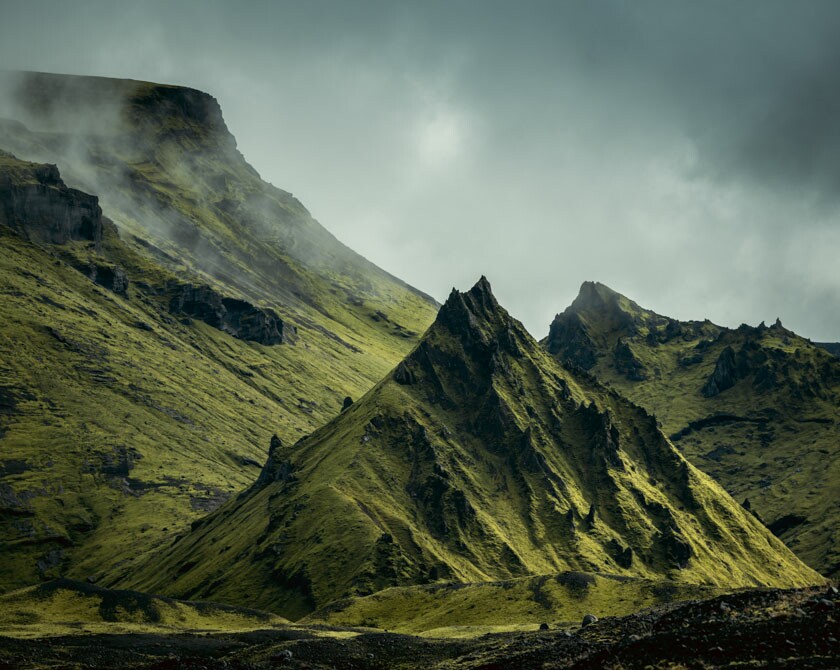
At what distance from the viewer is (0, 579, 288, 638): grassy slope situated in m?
150

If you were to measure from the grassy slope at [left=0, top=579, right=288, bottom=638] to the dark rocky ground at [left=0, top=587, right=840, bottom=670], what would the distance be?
1965 centimetres

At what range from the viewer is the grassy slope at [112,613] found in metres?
150

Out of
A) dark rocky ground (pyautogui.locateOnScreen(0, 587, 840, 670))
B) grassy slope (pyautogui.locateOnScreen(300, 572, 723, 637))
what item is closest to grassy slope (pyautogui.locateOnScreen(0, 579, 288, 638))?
grassy slope (pyautogui.locateOnScreen(300, 572, 723, 637))

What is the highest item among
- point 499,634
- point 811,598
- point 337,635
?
point 811,598

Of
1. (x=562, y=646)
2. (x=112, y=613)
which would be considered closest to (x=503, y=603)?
(x=112, y=613)

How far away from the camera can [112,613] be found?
522 feet

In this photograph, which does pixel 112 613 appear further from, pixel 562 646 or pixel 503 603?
pixel 562 646

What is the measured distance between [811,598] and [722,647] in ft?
38.8

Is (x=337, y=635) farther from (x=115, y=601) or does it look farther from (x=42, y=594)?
(x=42, y=594)

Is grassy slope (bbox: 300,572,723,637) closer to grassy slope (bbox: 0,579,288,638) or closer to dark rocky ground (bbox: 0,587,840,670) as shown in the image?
grassy slope (bbox: 0,579,288,638)

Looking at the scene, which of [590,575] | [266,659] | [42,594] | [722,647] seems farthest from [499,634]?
[42,594]

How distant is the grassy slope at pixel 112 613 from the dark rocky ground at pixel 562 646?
1965cm

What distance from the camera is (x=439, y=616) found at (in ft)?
541

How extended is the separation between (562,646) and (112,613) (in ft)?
335
